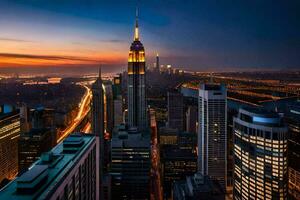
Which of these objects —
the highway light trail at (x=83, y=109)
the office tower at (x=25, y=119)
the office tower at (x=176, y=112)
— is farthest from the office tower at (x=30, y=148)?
the office tower at (x=176, y=112)

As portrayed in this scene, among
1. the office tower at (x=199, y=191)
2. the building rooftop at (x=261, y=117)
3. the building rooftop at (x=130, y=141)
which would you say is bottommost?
the office tower at (x=199, y=191)

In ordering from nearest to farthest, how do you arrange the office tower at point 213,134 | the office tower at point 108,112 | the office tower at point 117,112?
1. the office tower at point 213,134
2. the office tower at point 108,112
3. the office tower at point 117,112

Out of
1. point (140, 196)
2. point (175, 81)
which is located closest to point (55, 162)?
point (140, 196)

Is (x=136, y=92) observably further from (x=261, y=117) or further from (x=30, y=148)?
(x=261, y=117)

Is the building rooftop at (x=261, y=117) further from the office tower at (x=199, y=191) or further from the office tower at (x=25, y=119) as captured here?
the office tower at (x=25, y=119)

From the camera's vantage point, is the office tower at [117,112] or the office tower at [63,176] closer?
the office tower at [63,176]

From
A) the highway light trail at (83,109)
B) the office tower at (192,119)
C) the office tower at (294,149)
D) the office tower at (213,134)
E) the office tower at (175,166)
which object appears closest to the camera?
the office tower at (294,149)

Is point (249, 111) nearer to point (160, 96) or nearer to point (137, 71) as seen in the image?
point (137, 71)
